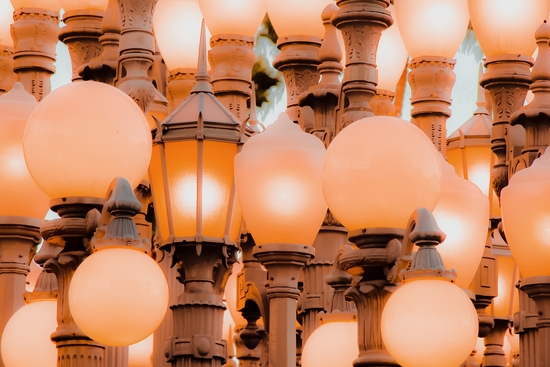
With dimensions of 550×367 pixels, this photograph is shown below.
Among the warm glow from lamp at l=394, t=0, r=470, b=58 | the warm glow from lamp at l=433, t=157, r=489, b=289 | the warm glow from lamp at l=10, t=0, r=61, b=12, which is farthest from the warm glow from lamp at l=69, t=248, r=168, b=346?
the warm glow from lamp at l=10, t=0, r=61, b=12

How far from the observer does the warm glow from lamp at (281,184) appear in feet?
23.6

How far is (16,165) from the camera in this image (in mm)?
7609

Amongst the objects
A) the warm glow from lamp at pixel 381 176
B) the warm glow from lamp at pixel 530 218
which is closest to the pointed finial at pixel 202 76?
the warm glow from lamp at pixel 381 176

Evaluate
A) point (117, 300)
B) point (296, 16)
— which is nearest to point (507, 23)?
point (296, 16)

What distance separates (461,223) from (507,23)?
2070mm

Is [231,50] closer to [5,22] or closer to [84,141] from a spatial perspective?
[5,22]

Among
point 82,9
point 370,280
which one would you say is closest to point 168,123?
point 370,280

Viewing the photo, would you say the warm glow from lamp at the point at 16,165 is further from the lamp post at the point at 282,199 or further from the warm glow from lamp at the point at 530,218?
the warm glow from lamp at the point at 530,218

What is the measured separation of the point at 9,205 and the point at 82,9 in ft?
6.57

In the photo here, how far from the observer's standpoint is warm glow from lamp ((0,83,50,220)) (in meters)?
7.61

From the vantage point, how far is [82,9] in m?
9.44

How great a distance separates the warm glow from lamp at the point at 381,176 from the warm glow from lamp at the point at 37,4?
3735mm

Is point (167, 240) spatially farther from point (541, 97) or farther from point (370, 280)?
point (541, 97)

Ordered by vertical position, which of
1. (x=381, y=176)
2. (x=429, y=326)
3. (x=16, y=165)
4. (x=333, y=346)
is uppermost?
(x=16, y=165)
